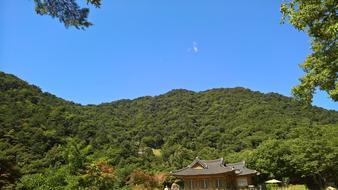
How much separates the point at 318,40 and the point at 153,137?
77665 mm

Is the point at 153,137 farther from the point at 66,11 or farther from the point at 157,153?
the point at 66,11

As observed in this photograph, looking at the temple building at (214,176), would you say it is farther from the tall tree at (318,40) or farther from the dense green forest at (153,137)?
the tall tree at (318,40)

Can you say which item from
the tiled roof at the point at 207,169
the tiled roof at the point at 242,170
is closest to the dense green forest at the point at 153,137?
the tiled roof at the point at 242,170

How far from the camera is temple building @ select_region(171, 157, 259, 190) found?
37562 mm

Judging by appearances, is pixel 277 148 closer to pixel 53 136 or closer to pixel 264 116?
pixel 264 116

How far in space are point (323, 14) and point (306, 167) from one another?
34.2 metres

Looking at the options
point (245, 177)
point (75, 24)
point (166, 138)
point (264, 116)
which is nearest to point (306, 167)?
point (245, 177)

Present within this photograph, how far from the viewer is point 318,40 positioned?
30.2ft

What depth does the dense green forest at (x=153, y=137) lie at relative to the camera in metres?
27.6

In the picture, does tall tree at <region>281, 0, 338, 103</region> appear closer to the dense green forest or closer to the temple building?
the dense green forest

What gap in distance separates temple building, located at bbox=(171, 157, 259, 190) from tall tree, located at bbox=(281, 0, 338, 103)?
93.6 feet

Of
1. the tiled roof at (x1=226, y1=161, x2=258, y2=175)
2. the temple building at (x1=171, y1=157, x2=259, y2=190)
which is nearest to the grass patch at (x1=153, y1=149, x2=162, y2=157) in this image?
the tiled roof at (x1=226, y1=161, x2=258, y2=175)

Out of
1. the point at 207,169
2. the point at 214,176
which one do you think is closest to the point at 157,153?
the point at 207,169

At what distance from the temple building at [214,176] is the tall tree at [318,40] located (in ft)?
93.6
